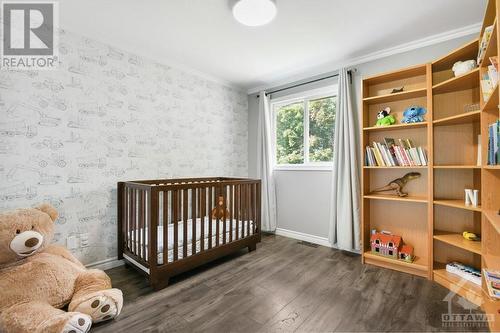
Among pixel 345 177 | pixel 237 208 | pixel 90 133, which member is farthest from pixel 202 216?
pixel 345 177

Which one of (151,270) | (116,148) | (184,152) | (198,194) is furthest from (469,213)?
(116,148)

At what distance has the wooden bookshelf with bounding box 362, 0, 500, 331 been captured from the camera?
1.66 metres

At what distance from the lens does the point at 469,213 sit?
80.4 inches

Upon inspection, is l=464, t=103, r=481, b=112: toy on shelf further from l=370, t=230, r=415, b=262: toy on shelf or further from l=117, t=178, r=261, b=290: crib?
l=117, t=178, r=261, b=290: crib

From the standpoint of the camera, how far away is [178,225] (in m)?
2.28

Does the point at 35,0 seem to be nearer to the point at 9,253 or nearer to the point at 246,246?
the point at 9,253

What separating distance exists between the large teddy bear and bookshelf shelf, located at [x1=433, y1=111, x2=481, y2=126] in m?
2.83

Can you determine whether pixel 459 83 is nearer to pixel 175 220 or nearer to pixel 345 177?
pixel 345 177

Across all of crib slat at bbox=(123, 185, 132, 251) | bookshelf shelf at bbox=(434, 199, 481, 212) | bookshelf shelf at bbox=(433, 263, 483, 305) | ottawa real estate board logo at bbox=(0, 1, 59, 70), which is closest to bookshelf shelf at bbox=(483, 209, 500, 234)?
bookshelf shelf at bbox=(434, 199, 481, 212)

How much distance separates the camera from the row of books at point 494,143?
1311 millimetres

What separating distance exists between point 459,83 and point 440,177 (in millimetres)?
842

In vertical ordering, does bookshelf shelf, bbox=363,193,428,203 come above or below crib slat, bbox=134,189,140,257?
above

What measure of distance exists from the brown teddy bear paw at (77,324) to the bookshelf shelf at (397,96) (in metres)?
2.87

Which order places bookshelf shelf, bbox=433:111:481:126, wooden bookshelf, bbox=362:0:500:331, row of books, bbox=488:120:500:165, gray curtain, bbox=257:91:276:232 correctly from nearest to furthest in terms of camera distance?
row of books, bbox=488:120:500:165
wooden bookshelf, bbox=362:0:500:331
bookshelf shelf, bbox=433:111:481:126
gray curtain, bbox=257:91:276:232
